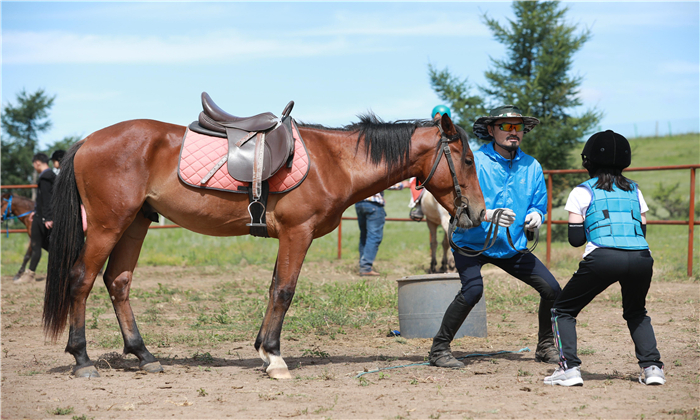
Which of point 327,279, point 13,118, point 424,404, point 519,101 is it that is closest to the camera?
point 424,404

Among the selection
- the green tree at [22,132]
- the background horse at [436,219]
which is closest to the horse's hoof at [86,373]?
the background horse at [436,219]

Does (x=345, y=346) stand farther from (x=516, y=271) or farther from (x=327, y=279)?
(x=327, y=279)

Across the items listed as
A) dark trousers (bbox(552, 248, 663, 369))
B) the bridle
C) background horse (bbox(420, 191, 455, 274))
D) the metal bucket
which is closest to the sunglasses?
the bridle

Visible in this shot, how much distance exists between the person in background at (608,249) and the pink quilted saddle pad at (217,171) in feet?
6.15

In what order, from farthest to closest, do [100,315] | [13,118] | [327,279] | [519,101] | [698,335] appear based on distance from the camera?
1. [13,118]
2. [519,101]
3. [327,279]
4. [100,315]
5. [698,335]

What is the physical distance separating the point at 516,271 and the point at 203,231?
7.90 feet

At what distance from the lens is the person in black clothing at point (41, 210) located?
8836 millimetres

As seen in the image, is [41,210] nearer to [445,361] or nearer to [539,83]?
[445,361]

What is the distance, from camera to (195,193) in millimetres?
4184

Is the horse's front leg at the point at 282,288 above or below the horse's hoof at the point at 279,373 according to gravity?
above

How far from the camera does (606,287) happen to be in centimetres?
362

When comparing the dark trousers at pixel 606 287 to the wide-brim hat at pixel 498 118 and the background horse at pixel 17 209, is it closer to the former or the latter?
the wide-brim hat at pixel 498 118

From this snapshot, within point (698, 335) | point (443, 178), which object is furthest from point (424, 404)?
point (698, 335)

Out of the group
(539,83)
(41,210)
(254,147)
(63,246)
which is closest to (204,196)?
(254,147)
